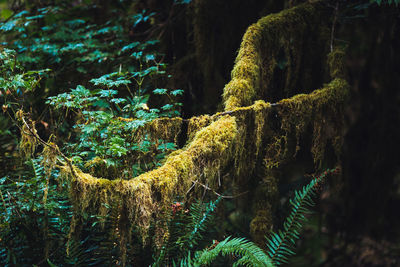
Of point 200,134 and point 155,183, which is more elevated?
point 200,134

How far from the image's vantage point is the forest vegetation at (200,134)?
2201 millimetres

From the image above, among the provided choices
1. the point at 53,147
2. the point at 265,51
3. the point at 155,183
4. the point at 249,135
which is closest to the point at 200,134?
the point at 155,183

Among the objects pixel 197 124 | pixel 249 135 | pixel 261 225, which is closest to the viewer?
pixel 197 124

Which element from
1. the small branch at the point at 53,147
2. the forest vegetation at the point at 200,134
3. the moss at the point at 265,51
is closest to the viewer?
the small branch at the point at 53,147

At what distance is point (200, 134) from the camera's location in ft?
7.09

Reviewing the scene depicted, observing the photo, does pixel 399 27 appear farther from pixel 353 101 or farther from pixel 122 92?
pixel 122 92

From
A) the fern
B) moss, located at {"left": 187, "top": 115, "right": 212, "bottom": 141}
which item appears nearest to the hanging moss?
moss, located at {"left": 187, "top": 115, "right": 212, "bottom": 141}

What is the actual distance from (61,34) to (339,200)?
5109mm

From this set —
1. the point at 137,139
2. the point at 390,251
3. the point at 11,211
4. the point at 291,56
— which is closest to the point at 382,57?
the point at 291,56

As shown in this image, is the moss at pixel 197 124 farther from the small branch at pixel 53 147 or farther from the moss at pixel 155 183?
the small branch at pixel 53 147

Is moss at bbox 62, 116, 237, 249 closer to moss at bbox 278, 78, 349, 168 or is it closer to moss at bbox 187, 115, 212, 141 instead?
moss at bbox 187, 115, 212, 141

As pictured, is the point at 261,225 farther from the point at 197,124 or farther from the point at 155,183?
the point at 155,183

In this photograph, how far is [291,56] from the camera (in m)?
3.63

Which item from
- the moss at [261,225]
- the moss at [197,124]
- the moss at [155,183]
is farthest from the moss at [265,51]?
the moss at [261,225]
